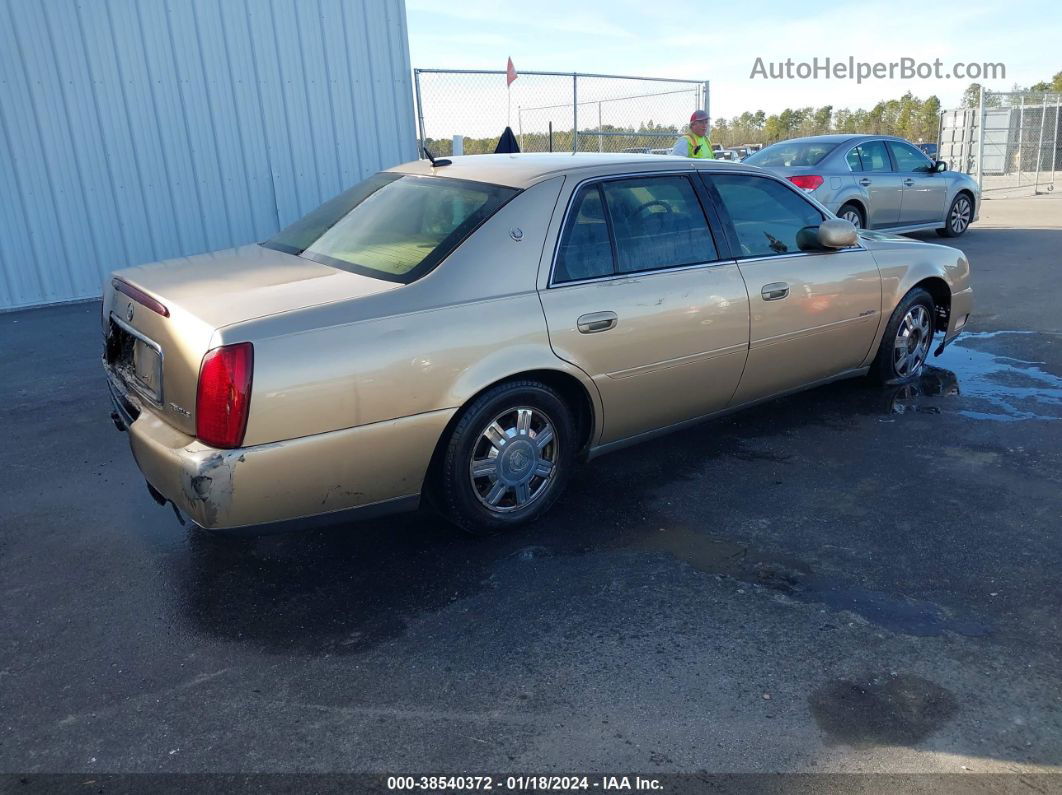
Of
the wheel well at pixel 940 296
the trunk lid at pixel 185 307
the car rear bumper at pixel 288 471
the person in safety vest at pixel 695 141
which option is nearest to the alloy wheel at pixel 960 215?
the person in safety vest at pixel 695 141

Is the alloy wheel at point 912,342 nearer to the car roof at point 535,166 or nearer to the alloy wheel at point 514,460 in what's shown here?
the car roof at point 535,166

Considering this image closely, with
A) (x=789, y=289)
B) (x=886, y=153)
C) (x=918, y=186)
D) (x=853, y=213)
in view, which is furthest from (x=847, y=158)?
(x=789, y=289)

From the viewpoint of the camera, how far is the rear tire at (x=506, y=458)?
350 centimetres

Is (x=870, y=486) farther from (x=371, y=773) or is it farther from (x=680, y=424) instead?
(x=371, y=773)

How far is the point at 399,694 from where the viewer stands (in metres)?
2.70

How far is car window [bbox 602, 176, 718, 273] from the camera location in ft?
13.2

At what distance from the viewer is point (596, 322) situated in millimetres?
3770

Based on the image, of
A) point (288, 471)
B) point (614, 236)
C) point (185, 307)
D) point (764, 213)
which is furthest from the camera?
point (764, 213)

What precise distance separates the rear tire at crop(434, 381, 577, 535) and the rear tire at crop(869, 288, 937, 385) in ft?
8.65

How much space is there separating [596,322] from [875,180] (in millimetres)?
9446

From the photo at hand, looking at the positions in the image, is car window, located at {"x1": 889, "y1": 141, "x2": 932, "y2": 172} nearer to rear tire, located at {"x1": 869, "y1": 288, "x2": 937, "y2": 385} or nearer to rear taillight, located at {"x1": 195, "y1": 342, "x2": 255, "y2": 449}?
rear tire, located at {"x1": 869, "y1": 288, "x2": 937, "y2": 385}

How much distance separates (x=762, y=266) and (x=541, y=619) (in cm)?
238

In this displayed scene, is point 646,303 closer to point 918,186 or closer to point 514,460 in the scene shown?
point 514,460

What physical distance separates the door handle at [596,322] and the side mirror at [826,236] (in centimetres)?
155
